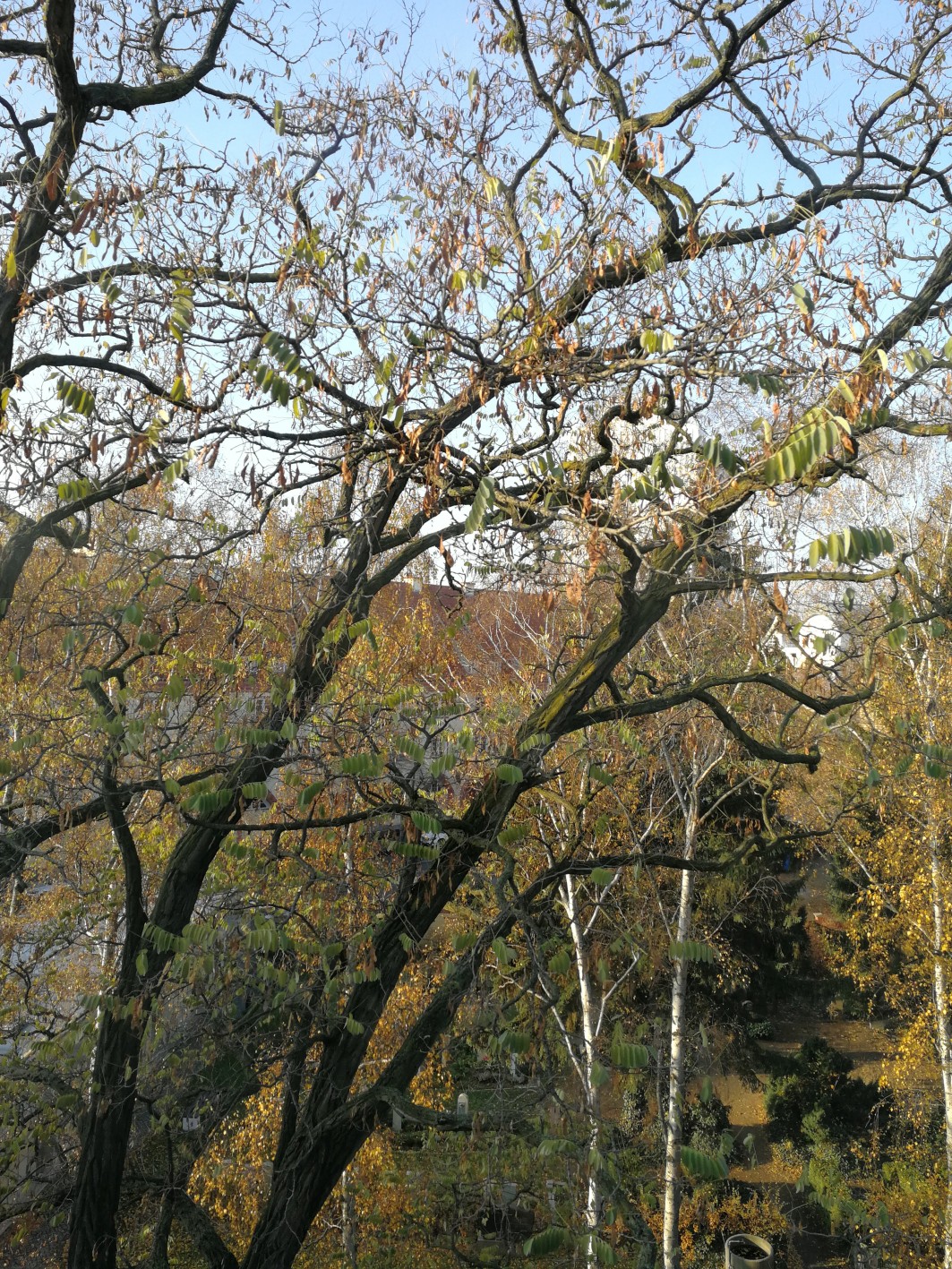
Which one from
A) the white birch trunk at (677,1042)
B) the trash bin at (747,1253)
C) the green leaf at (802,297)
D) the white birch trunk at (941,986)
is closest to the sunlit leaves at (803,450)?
the green leaf at (802,297)

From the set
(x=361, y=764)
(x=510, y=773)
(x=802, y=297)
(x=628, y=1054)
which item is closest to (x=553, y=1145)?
(x=628, y=1054)

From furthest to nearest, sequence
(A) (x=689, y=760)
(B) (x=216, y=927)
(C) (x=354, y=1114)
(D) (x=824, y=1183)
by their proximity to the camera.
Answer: (D) (x=824, y=1183), (A) (x=689, y=760), (C) (x=354, y=1114), (B) (x=216, y=927)

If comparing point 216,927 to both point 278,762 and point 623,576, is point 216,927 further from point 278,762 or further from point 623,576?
point 623,576

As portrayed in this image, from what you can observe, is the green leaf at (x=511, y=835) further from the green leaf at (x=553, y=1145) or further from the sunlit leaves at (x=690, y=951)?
the green leaf at (x=553, y=1145)

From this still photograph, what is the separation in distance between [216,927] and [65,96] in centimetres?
402

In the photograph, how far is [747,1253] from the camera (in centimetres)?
1211

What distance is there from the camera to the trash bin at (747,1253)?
11.0 m

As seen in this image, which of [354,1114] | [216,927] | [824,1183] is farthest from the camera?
[824,1183]

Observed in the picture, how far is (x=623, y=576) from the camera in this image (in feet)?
14.5

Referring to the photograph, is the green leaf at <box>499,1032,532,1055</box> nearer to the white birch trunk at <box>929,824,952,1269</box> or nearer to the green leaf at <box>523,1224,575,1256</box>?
the green leaf at <box>523,1224,575,1256</box>

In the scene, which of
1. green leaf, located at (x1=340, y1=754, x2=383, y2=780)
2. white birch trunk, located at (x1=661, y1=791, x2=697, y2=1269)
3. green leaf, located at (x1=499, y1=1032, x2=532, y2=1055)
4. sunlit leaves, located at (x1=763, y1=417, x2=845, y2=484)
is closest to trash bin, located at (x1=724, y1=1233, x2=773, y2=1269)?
white birch trunk, located at (x1=661, y1=791, x2=697, y2=1269)

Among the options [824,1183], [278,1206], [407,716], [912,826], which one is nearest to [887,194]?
[407,716]

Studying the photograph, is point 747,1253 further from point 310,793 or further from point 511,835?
point 310,793

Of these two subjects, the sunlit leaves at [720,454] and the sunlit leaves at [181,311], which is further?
the sunlit leaves at [181,311]
